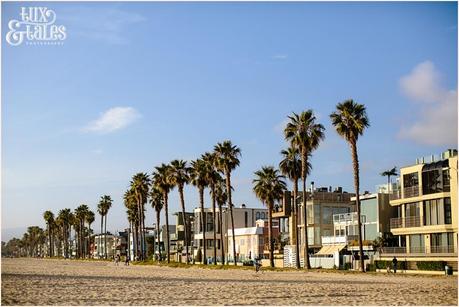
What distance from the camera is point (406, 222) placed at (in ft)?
209

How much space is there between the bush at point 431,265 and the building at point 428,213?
1.90 feet

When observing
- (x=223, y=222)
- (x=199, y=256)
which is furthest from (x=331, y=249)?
(x=223, y=222)

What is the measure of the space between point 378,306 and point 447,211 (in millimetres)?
37442

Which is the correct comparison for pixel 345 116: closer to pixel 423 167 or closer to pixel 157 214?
pixel 423 167

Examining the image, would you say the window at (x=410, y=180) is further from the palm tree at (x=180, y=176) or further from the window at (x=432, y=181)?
the palm tree at (x=180, y=176)

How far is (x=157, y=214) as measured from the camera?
119250 millimetres

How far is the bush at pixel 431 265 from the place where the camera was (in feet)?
183

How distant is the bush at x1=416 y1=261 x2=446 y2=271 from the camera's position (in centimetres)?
5564

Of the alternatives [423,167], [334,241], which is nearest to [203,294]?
[423,167]

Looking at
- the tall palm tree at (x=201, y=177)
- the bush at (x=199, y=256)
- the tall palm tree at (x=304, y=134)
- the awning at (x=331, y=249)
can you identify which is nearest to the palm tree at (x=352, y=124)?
the tall palm tree at (x=304, y=134)

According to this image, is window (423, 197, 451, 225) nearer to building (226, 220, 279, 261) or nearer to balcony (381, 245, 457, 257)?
balcony (381, 245, 457, 257)

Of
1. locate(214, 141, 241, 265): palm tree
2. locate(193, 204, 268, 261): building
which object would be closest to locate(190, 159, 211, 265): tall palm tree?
locate(214, 141, 241, 265): palm tree

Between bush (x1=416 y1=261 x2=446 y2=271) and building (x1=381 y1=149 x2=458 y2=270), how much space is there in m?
0.58

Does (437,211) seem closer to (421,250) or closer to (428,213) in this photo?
(428,213)
